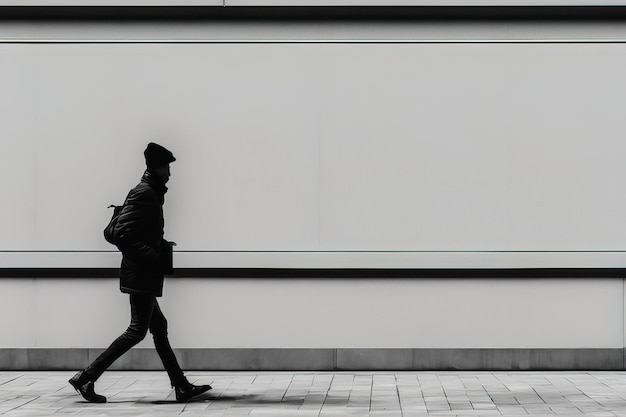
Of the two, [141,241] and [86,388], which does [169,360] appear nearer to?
[86,388]

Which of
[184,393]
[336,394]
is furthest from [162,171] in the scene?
[336,394]

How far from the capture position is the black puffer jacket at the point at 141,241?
8.66 metres

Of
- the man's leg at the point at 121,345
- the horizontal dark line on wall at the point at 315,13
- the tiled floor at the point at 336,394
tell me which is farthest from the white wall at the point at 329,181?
the man's leg at the point at 121,345

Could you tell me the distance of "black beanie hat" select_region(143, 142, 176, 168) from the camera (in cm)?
874

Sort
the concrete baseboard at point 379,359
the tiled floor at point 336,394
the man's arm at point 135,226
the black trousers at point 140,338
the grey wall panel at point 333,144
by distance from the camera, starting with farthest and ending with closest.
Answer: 1. the grey wall panel at point 333,144
2. the concrete baseboard at point 379,359
3. the black trousers at point 140,338
4. the man's arm at point 135,226
5. the tiled floor at point 336,394

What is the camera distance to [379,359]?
1076 centimetres

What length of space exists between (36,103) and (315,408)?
4492 millimetres

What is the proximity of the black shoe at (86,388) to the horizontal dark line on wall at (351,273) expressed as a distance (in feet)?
7.04

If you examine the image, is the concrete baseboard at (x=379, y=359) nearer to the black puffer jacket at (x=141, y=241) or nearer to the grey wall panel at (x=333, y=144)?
the grey wall panel at (x=333, y=144)

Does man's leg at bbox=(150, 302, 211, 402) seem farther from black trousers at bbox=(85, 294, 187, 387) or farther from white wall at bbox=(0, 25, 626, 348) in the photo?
white wall at bbox=(0, 25, 626, 348)

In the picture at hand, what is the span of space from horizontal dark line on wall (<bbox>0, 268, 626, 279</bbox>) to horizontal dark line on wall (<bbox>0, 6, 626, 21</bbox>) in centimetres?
244

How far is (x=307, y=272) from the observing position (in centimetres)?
1074

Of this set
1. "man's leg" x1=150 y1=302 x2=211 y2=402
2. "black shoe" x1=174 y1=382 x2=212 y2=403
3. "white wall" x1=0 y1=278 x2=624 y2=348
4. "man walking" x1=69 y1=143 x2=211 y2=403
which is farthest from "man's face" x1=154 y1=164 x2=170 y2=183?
"white wall" x1=0 y1=278 x2=624 y2=348

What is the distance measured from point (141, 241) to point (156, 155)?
686 millimetres
